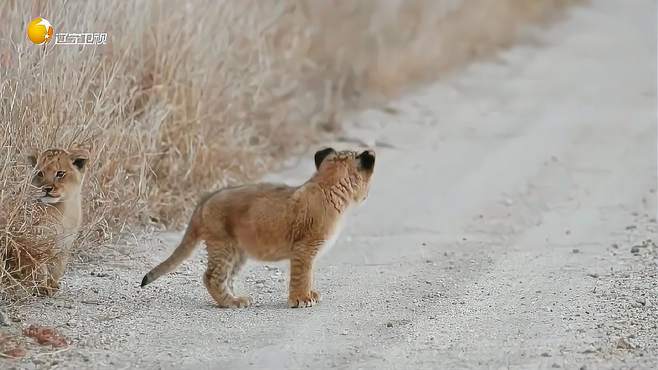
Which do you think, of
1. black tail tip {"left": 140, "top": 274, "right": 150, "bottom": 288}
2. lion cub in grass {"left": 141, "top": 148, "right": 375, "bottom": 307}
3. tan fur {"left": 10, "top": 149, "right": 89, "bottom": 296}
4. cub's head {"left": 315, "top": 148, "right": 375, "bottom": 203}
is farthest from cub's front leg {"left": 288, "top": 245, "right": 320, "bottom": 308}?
tan fur {"left": 10, "top": 149, "right": 89, "bottom": 296}

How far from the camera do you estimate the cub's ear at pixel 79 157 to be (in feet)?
25.5

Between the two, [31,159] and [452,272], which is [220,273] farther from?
[452,272]

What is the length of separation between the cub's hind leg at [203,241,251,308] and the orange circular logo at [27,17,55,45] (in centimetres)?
209

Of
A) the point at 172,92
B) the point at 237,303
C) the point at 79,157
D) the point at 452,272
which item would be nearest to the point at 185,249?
the point at 237,303

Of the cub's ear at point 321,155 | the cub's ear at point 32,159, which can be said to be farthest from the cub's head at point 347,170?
the cub's ear at point 32,159

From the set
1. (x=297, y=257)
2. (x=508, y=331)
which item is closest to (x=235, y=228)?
(x=297, y=257)

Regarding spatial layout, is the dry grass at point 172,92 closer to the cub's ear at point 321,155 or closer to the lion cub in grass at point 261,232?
the lion cub in grass at point 261,232

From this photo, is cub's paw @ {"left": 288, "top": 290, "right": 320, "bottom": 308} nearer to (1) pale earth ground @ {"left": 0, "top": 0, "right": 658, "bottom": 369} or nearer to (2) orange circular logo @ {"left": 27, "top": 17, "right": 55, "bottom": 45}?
(1) pale earth ground @ {"left": 0, "top": 0, "right": 658, "bottom": 369}

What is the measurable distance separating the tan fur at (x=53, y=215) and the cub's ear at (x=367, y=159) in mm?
1632

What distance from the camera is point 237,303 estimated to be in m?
7.61

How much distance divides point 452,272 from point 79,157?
8.33 feet

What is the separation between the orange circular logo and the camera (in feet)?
28.5

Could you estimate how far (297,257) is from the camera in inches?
299

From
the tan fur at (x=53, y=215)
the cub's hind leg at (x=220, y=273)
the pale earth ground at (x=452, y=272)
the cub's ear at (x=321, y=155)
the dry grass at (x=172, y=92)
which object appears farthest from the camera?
the dry grass at (x=172, y=92)
